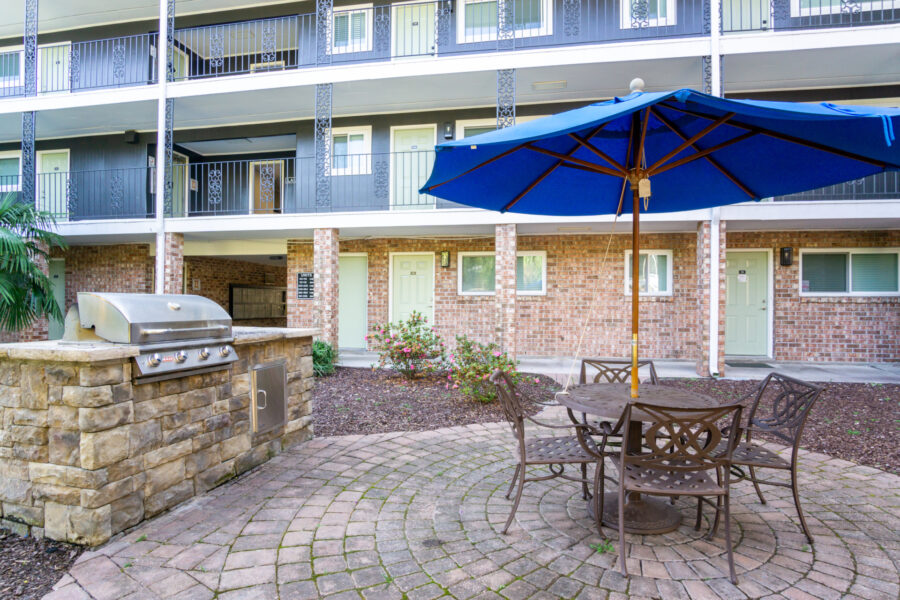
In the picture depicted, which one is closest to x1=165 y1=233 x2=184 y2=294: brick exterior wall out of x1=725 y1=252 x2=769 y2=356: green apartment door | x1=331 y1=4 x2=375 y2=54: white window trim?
x1=331 y1=4 x2=375 y2=54: white window trim

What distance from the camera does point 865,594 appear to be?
6.56ft

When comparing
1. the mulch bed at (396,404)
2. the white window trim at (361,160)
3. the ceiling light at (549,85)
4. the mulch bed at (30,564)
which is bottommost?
the mulch bed at (30,564)

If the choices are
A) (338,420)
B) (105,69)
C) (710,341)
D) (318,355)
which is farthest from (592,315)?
(105,69)

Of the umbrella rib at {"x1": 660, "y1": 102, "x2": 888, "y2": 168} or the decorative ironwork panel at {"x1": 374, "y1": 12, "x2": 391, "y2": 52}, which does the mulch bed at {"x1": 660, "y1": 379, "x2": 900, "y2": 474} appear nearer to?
the umbrella rib at {"x1": 660, "y1": 102, "x2": 888, "y2": 168}

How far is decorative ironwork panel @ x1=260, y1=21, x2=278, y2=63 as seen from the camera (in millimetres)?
9832

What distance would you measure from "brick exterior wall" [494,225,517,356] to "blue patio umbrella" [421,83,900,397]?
155 inches

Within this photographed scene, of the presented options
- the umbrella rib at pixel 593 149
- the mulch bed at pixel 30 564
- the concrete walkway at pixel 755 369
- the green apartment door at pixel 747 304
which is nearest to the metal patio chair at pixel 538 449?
the umbrella rib at pixel 593 149

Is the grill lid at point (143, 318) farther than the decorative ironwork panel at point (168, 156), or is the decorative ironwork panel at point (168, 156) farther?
the decorative ironwork panel at point (168, 156)

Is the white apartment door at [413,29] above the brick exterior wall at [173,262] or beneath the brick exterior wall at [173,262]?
above

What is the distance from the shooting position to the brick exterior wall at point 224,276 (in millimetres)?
12266

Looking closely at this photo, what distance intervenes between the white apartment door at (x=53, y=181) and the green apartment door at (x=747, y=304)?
14.2 meters

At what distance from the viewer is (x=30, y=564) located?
229cm

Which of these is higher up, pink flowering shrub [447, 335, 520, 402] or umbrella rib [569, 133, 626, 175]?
umbrella rib [569, 133, 626, 175]

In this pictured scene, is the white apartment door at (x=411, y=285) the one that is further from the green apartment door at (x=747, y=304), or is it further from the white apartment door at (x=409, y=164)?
the green apartment door at (x=747, y=304)
